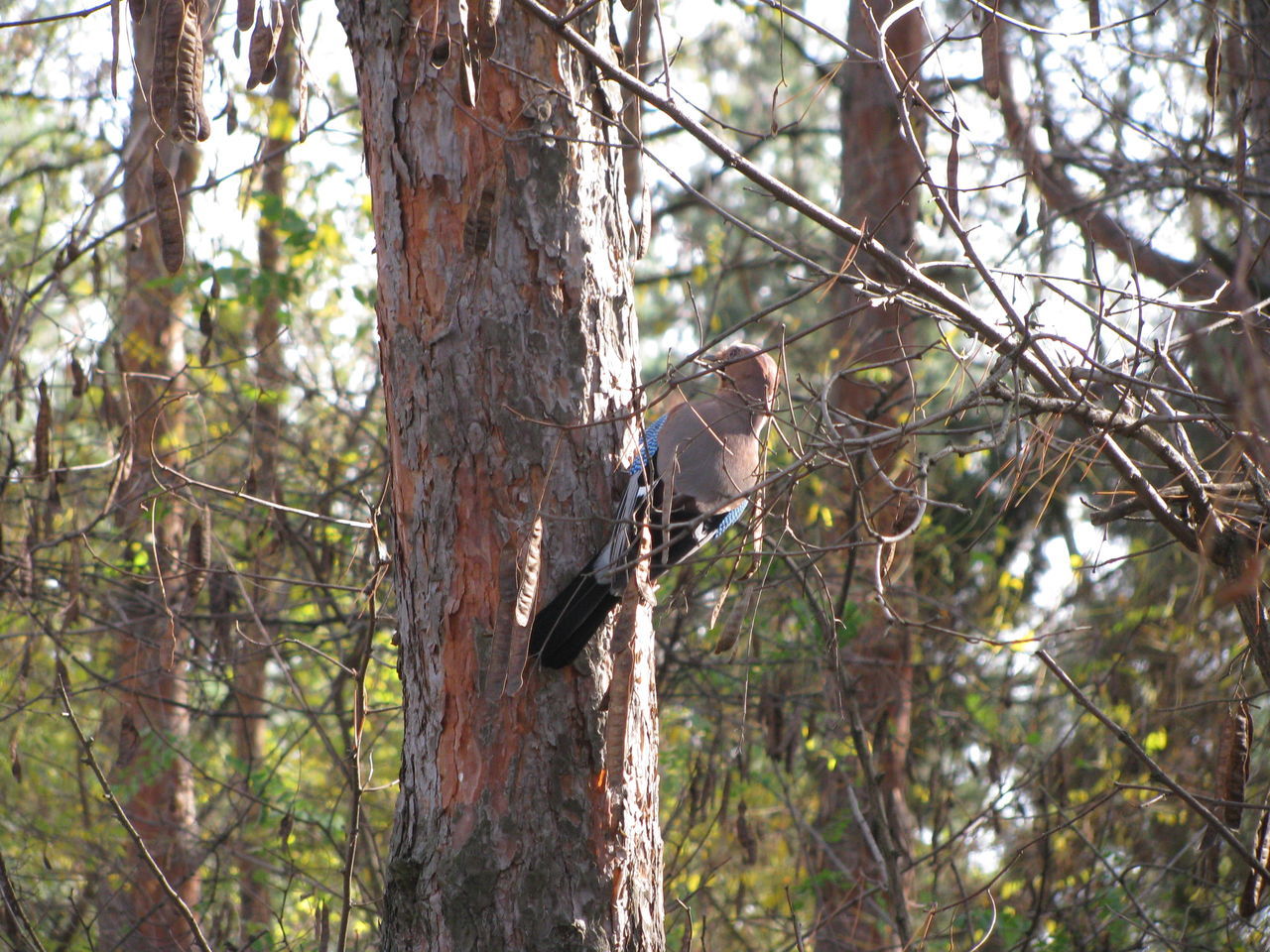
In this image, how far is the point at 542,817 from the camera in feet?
8.49

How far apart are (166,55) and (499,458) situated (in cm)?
109

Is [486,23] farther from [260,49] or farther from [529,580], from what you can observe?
[529,580]

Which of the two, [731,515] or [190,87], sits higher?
[731,515]

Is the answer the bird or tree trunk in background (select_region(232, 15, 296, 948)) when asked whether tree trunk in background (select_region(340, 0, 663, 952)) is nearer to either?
the bird

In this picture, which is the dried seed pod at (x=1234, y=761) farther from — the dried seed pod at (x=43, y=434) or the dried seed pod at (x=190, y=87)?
the dried seed pod at (x=43, y=434)

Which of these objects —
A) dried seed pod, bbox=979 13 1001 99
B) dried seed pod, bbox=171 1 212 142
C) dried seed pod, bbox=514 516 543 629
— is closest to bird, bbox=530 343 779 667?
dried seed pod, bbox=514 516 543 629

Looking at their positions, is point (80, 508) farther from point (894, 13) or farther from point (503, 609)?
point (894, 13)

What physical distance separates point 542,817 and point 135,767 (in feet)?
12.3

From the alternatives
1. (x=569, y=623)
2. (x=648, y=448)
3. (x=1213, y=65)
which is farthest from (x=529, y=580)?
(x=1213, y=65)

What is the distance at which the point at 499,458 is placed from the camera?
9.04 feet

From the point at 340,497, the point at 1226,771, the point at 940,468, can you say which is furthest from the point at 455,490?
the point at 940,468

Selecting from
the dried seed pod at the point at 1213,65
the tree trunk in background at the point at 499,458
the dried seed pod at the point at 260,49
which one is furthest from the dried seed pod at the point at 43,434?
the dried seed pod at the point at 1213,65

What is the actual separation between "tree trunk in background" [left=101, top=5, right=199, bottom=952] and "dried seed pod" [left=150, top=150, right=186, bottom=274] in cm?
204

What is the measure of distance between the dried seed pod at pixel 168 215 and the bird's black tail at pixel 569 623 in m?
1.08
